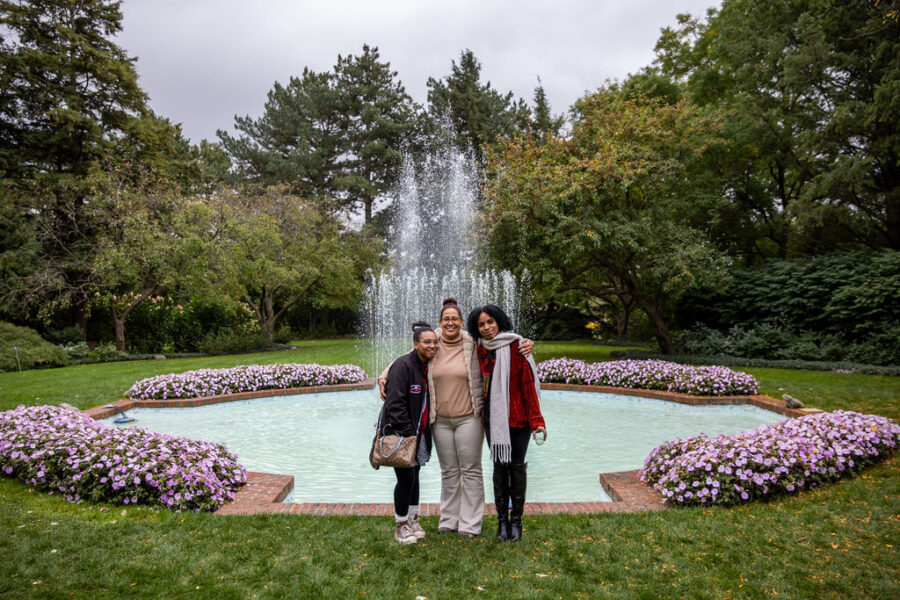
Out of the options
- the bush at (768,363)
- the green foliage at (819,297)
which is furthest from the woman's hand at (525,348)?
the green foliage at (819,297)

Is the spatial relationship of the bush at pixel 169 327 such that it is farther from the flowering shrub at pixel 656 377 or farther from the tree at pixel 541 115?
the tree at pixel 541 115

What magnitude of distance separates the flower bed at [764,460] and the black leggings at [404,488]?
206 cm

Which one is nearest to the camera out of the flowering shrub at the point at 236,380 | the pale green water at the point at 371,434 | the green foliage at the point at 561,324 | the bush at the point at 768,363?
the pale green water at the point at 371,434

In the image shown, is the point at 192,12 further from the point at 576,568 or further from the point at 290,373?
the point at 576,568

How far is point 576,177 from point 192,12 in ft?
33.5

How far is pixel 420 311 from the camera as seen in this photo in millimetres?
17906

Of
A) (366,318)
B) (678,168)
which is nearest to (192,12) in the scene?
(678,168)

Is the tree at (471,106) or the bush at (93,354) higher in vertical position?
the tree at (471,106)

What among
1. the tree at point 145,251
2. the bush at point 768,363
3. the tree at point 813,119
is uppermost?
the tree at point 813,119

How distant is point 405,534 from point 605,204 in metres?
11.1

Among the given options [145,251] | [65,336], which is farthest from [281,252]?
[65,336]

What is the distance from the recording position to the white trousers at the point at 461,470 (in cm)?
331

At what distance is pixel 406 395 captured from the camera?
3242 mm

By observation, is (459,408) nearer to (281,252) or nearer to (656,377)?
(656,377)
